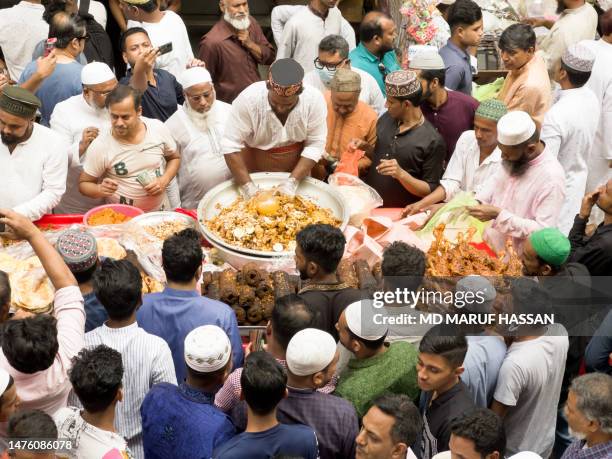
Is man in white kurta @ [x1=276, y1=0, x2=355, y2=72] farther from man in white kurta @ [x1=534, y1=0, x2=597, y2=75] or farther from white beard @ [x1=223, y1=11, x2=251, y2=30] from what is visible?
man in white kurta @ [x1=534, y1=0, x2=597, y2=75]

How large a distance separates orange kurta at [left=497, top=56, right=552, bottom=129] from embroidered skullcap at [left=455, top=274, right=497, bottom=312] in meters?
2.19

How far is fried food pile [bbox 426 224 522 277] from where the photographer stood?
4.21 metres

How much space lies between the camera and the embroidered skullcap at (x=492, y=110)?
189 inches

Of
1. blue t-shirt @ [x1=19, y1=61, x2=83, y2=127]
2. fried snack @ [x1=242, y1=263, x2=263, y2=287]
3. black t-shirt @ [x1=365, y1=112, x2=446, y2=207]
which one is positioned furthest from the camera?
blue t-shirt @ [x1=19, y1=61, x2=83, y2=127]

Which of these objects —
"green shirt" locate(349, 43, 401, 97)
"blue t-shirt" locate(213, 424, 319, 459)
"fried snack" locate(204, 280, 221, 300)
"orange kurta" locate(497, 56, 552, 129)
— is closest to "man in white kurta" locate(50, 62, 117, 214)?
"fried snack" locate(204, 280, 221, 300)

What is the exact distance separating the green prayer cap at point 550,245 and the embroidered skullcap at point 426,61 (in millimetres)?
1804

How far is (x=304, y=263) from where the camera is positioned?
3914mm

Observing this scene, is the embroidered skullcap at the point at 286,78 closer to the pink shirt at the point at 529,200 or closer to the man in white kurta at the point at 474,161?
the man in white kurta at the point at 474,161

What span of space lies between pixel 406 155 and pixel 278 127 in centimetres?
84

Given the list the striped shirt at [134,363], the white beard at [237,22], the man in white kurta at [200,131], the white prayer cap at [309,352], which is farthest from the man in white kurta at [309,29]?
the white prayer cap at [309,352]

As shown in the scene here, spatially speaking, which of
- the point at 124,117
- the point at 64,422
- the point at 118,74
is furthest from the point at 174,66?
the point at 64,422

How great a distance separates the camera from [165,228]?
183 inches

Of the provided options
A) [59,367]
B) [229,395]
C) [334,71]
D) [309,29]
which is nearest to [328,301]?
[229,395]

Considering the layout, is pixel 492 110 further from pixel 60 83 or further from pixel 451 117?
pixel 60 83
